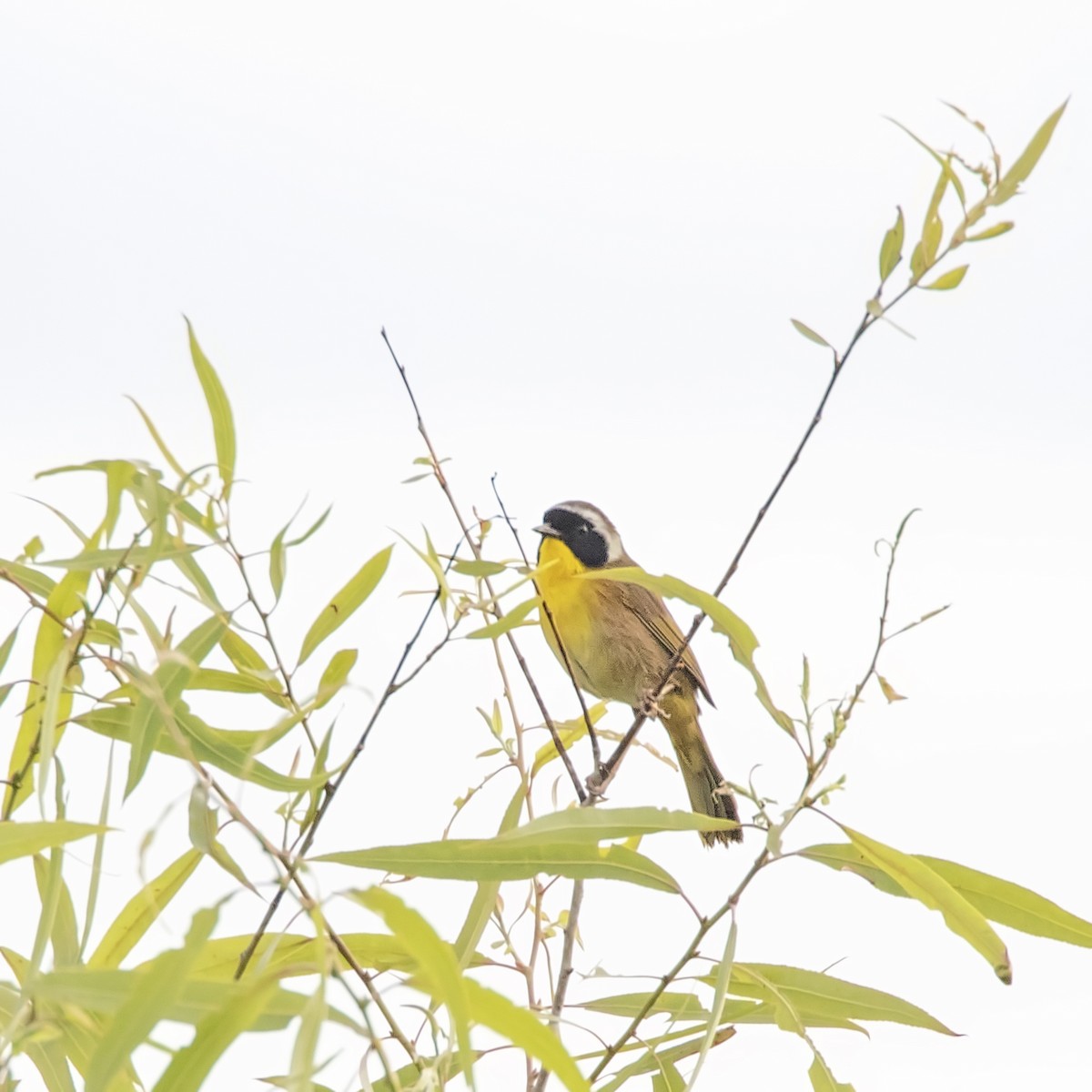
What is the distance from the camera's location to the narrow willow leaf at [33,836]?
1526 mm

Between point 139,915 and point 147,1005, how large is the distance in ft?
2.70

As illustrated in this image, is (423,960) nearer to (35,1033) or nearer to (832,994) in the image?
(35,1033)

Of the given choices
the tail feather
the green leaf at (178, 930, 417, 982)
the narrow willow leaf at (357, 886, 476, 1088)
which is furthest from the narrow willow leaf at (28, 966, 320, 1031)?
the tail feather

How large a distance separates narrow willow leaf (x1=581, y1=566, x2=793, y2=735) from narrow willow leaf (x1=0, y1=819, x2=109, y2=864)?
0.75m

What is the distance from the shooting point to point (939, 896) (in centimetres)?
180

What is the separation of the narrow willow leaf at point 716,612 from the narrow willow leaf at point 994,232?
58cm

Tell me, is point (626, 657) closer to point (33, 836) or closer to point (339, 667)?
point (339, 667)

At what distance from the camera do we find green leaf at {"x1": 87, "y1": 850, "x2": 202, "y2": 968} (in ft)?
6.48

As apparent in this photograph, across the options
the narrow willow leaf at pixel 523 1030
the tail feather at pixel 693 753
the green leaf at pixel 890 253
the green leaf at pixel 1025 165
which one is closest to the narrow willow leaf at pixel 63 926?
the narrow willow leaf at pixel 523 1030

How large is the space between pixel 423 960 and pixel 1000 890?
1.04 meters

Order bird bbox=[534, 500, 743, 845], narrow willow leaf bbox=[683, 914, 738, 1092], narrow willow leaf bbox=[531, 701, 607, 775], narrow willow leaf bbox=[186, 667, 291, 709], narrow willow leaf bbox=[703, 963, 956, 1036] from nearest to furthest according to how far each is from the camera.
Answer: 1. narrow willow leaf bbox=[683, 914, 738, 1092]
2. narrow willow leaf bbox=[186, 667, 291, 709]
3. narrow willow leaf bbox=[703, 963, 956, 1036]
4. narrow willow leaf bbox=[531, 701, 607, 775]
5. bird bbox=[534, 500, 743, 845]

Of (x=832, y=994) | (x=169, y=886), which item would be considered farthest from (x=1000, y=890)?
(x=169, y=886)

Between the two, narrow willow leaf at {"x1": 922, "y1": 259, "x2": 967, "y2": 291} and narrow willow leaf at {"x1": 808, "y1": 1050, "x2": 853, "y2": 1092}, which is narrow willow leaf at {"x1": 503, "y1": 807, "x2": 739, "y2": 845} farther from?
narrow willow leaf at {"x1": 922, "y1": 259, "x2": 967, "y2": 291}

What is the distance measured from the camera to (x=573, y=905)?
220 cm
